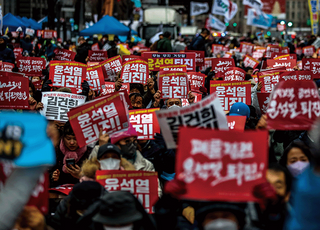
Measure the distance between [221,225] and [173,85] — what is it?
499 cm

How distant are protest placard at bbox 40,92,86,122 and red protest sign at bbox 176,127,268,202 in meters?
3.57

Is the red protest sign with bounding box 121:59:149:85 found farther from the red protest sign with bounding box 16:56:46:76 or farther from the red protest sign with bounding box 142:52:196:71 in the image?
the red protest sign with bounding box 16:56:46:76

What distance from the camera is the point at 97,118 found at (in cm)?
545

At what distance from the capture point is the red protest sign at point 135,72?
29.4ft

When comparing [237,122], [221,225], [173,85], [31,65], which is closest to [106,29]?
[31,65]

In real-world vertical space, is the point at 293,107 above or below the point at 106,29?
below

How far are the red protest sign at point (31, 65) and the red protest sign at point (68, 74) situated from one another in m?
2.37

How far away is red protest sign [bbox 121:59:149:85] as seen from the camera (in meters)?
8.95

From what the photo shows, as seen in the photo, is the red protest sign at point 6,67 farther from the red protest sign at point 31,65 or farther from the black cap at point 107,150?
the black cap at point 107,150

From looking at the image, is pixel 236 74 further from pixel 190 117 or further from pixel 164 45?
pixel 190 117

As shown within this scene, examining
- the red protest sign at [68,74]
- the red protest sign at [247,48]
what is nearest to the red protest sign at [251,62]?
the red protest sign at [247,48]

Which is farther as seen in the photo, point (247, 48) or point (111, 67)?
point (247, 48)

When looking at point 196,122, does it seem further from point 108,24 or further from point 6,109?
point 108,24

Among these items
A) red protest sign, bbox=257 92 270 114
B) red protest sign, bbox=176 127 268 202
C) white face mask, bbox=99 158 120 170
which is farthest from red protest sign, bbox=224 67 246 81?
red protest sign, bbox=176 127 268 202
